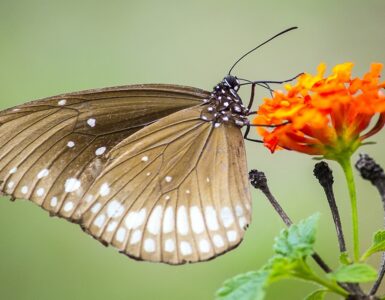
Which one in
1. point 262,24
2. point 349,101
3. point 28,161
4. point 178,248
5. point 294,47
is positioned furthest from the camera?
point 262,24

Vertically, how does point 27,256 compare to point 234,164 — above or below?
above

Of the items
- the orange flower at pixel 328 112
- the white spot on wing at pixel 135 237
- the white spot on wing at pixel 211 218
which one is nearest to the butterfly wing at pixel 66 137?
the white spot on wing at pixel 135 237

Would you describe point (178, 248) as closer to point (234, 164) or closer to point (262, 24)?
point (234, 164)

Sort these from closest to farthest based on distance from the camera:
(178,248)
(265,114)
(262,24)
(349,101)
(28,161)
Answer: (349,101), (265,114), (178,248), (28,161), (262,24)

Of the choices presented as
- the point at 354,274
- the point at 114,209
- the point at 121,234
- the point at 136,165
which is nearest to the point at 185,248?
the point at 121,234

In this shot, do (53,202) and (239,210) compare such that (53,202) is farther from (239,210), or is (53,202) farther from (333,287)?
(333,287)

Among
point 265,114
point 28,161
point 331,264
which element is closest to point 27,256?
point 331,264

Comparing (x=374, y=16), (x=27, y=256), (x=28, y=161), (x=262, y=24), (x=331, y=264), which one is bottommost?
(x=331, y=264)

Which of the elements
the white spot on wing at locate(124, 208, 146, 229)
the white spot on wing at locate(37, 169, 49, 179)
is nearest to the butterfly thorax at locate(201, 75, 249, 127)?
the white spot on wing at locate(124, 208, 146, 229)
